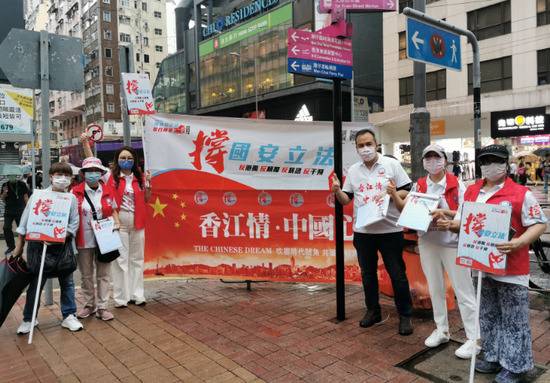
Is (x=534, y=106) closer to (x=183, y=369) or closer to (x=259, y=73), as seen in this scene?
(x=259, y=73)

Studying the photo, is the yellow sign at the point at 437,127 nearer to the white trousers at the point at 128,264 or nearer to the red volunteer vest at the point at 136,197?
the red volunteer vest at the point at 136,197

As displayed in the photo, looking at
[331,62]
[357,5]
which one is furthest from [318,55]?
[357,5]

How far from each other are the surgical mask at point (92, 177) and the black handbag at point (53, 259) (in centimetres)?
66

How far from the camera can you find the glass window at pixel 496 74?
1017 inches

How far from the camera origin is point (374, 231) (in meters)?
4.29

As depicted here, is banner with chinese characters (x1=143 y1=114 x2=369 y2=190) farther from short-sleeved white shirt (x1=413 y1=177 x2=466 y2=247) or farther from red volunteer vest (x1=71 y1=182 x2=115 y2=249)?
short-sleeved white shirt (x1=413 y1=177 x2=466 y2=247)

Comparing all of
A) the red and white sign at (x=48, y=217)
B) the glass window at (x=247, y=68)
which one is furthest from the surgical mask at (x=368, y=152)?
the glass window at (x=247, y=68)

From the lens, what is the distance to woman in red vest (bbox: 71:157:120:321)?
4.86 metres

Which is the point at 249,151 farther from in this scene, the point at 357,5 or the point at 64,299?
the point at 64,299

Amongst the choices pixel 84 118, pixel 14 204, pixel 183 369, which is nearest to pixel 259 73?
pixel 14 204

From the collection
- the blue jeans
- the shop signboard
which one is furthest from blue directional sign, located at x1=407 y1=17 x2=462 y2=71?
the shop signboard

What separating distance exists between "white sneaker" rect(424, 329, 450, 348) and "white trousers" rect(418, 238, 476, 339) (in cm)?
4

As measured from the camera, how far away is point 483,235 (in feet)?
10.2

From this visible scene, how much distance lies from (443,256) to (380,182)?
34.6 inches
